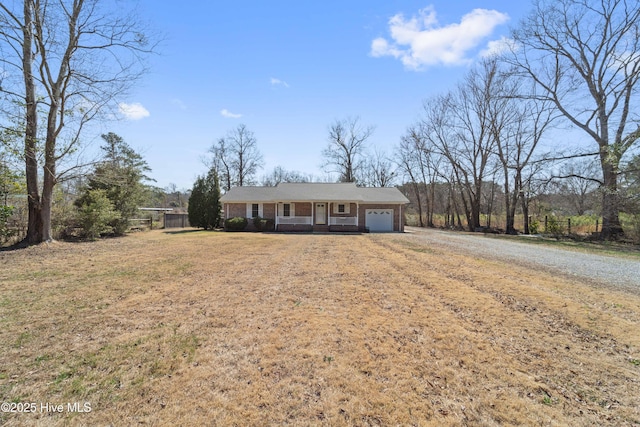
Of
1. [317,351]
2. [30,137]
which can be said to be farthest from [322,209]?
[317,351]

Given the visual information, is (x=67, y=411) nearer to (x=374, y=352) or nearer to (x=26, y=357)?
(x=26, y=357)

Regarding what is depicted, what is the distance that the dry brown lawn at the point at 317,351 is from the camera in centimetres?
258

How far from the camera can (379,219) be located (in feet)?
77.8

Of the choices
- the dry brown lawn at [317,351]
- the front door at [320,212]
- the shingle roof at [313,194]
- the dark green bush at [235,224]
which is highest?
the shingle roof at [313,194]

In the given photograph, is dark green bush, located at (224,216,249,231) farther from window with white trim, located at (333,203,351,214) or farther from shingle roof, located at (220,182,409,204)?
window with white trim, located at (333,203,351,214)

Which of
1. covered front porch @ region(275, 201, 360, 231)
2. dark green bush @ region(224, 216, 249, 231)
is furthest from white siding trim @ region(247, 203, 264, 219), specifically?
covered front porch @ region(275, 201, 360, 231)

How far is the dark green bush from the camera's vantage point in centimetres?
2258

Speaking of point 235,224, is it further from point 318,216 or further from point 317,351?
point 317,351

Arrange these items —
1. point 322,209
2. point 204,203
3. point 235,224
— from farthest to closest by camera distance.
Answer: point 204,203 → point 322,209 → point 235,224

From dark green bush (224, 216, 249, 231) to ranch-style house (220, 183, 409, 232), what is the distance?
865 millimetres

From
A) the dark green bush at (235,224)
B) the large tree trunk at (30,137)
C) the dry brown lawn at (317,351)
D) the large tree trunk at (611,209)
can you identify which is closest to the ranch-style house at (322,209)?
A: the dark green bush at (235,224)

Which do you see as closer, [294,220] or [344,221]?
[344,221]

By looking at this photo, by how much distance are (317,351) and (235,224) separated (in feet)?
66.3

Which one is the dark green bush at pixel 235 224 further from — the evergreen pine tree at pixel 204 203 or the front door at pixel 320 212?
the front door at pixel 320 212
